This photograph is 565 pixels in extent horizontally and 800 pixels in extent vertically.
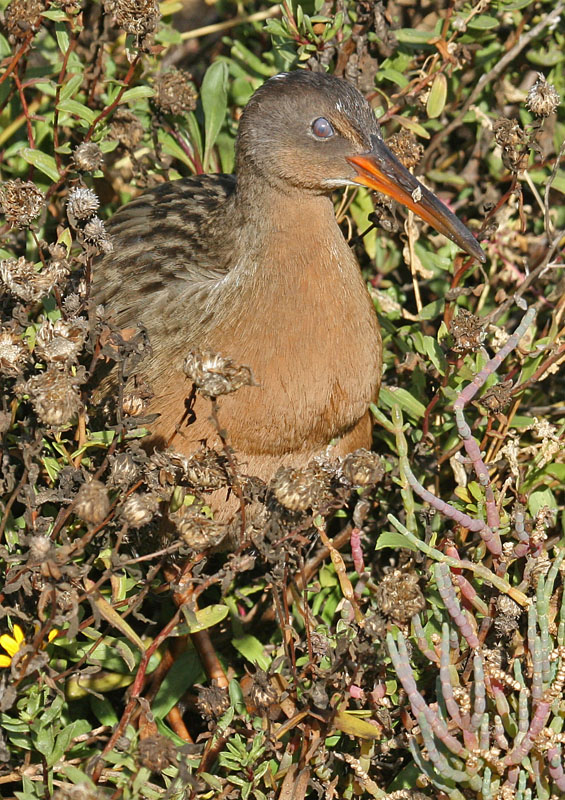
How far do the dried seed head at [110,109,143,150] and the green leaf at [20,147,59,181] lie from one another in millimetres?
388

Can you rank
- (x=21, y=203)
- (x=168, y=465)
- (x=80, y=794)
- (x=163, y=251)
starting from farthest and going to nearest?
(x=163, y=251) < (x=21, y=203) < (x=168, y=465) < (x=80, y=794)

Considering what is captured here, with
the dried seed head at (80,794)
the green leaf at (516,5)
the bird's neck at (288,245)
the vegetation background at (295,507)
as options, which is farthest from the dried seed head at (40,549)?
the green leaf at (516,5)

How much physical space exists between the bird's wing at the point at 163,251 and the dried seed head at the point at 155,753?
3.92ft

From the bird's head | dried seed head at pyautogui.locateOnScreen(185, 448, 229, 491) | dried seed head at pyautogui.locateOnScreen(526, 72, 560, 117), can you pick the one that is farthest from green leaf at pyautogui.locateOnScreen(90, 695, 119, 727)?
dried seed head at pyautogui.locateOnScreen(526, 72, 560, 117)

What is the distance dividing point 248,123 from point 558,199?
1493mm

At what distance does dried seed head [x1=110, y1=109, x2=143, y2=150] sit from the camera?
133 inches

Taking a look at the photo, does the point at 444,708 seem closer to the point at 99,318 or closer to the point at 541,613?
the point at 541,613

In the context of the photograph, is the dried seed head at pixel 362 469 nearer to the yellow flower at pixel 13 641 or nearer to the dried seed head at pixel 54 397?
the dried seed head at pixel 54 397

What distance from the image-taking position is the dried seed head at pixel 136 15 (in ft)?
8.41

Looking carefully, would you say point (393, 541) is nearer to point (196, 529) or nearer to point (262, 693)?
point (262, 693)

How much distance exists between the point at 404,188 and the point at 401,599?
3.74 feet

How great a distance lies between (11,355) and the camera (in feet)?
7.37

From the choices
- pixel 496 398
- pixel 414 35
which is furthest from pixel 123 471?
pixel 414 35

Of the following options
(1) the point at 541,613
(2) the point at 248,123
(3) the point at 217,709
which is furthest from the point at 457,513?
(2) the point at 248,123
